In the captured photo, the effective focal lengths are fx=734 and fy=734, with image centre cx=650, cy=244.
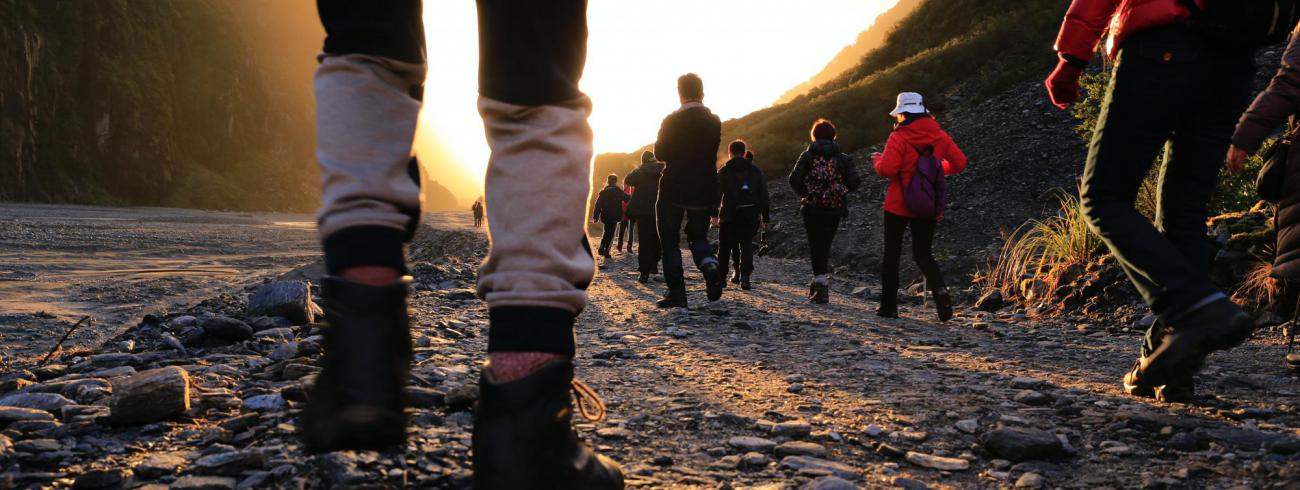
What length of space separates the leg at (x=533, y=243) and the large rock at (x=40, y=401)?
69.2 inches

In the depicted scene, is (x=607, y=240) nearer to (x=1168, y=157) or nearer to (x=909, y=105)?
(x=909, y=105)

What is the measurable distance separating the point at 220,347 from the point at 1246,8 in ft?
13.6

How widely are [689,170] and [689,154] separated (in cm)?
15

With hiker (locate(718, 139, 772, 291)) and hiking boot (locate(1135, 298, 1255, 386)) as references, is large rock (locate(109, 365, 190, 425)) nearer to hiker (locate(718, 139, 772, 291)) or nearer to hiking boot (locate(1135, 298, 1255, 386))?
hiking boot (locate(1135, 298, 1255, 386))

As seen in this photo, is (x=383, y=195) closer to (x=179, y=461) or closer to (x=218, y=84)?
(x=179, y=461)

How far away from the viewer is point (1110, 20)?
2643 mm

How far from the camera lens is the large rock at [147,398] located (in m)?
2.00

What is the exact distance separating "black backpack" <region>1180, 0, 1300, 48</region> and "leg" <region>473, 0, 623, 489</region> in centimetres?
209

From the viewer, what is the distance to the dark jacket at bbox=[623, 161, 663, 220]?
32.3ft

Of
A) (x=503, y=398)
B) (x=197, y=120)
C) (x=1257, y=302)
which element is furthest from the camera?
(x=197, y=120)

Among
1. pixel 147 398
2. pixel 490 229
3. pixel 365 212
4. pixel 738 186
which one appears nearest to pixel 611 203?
pixel 738 186

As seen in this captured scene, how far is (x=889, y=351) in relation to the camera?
13.3 feet

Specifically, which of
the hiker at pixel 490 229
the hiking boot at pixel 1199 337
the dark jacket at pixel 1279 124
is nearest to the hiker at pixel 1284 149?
the dark jacket at pixel 1279 124

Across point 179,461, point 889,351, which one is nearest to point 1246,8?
point 889,351
